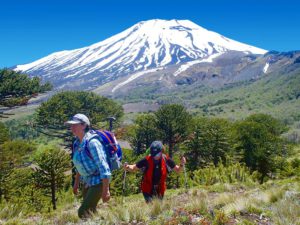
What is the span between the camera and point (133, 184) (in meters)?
30.6

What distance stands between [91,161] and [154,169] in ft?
6.93

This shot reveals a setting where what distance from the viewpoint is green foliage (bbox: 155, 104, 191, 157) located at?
44375 mm

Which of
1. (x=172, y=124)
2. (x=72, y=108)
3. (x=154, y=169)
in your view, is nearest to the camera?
(x=154, y=169)

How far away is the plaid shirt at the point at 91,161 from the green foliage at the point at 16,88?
2931 centimetres

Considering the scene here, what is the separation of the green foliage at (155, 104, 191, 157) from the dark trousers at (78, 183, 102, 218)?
123 ft

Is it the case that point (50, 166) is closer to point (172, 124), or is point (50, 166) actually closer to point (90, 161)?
point (90, 161)

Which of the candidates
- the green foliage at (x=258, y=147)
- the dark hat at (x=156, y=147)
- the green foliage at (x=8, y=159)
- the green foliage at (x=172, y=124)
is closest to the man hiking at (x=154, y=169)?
the dark hat at (x=156, y=147)

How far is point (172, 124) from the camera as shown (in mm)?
44594

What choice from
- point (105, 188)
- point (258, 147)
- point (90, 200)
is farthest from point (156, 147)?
point (258, 147)

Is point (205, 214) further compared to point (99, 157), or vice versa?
point (205, 214)

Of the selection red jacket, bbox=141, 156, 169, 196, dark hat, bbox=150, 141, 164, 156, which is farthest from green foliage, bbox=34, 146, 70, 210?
dark hat, bbox=150, 141, 164, 156

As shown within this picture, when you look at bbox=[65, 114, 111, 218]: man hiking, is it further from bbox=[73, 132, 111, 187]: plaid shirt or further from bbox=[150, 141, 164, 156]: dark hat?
bbox=[150, 141, 164, 156]: dark hat

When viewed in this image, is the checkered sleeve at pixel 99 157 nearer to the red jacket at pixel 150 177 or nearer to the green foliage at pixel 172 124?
the red jacket at pixel 150 177

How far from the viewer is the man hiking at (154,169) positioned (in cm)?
761
